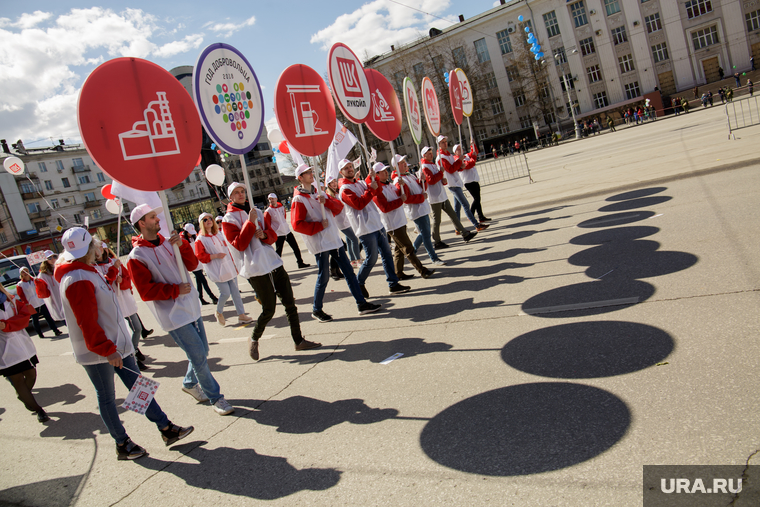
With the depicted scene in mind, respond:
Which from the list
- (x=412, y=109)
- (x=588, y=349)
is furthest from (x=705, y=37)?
(x=588, y=349)

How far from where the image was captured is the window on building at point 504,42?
5822cm

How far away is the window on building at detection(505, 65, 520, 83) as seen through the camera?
57531 mm

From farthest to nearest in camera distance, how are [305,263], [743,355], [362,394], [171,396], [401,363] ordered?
[305,263] < [171,396] < [401,363] < [362,394] < [743,355]

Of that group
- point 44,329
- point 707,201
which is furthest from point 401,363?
point 44,329

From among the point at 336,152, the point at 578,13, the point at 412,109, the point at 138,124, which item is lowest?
the point at 336,152

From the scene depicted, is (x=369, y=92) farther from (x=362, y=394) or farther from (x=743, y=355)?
(x=743, y=355)

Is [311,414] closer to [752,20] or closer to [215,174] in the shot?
[215,174]

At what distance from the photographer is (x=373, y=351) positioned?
515 centimetres

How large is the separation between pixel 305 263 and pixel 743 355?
10.8m

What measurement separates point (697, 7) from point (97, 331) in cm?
6151

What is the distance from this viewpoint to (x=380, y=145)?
71.9m

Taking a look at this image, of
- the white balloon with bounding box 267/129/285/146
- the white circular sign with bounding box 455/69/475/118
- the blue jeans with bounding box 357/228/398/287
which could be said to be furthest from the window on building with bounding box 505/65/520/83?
the blue jeans with bounding box 357/228/398/287

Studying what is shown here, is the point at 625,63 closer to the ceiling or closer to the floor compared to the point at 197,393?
closer to the ceiling

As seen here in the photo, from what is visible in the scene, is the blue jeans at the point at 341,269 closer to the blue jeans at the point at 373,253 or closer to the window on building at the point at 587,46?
the blue jeans at the point at 373,253
